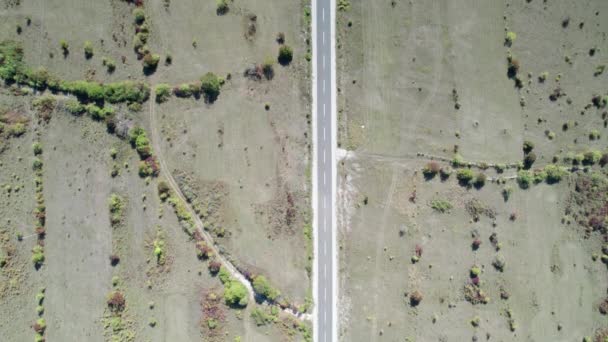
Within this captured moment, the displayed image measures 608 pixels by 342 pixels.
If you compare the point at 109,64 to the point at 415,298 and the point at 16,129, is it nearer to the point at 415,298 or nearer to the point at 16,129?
the point at 16,129

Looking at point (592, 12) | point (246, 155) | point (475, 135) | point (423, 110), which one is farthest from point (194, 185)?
point (592, 12)

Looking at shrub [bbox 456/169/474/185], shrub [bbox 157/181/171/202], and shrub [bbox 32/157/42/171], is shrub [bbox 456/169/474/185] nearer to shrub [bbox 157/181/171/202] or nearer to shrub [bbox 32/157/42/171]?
shrub [bbox 157/181/171/202]

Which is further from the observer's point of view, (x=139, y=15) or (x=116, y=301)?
(x=116, y=301)

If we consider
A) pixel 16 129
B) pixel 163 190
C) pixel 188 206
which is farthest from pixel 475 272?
pixel 16 129

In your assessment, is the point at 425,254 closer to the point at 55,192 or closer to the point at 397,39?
the point at 397,39

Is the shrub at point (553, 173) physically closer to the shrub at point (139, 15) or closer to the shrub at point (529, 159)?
the shrub at point (529, 159)

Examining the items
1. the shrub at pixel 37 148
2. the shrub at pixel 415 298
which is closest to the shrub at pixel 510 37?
the shrub at pixel 415 298
